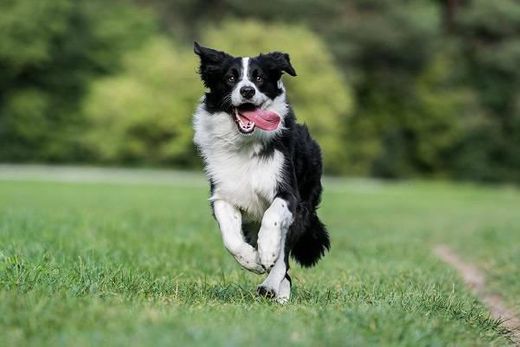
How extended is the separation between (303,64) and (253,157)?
44603 mm

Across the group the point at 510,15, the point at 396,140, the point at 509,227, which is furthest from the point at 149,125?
the point at 509,227

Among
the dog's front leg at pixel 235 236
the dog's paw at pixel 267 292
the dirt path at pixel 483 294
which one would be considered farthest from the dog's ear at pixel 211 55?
the dirt path at pixel 483 294

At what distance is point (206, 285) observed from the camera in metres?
8.21

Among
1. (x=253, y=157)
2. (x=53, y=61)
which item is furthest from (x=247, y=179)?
(x=53, y=61)

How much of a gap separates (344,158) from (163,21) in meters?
14.9

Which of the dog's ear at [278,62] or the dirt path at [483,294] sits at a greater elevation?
the dog's ear at [278,62]

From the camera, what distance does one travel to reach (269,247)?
730 cm

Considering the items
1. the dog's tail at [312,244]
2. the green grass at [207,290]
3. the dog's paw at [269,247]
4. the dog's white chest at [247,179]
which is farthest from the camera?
the dog's tail at [312,244]

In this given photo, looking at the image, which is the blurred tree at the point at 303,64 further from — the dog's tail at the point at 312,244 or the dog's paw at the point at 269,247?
the dog's paw at the point at 269,247

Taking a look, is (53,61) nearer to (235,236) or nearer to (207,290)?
(207,290)

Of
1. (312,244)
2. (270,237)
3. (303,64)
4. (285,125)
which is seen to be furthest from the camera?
(303,64)

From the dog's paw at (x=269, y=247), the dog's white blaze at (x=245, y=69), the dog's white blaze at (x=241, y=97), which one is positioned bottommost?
the dog's paw at (x=269, y=247)

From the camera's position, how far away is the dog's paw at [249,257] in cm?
736

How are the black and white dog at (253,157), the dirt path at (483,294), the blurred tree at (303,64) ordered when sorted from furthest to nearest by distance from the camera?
the blurred tree at (303,64) < the dirt path at (483,294) < the black and white dog at (253,157)
